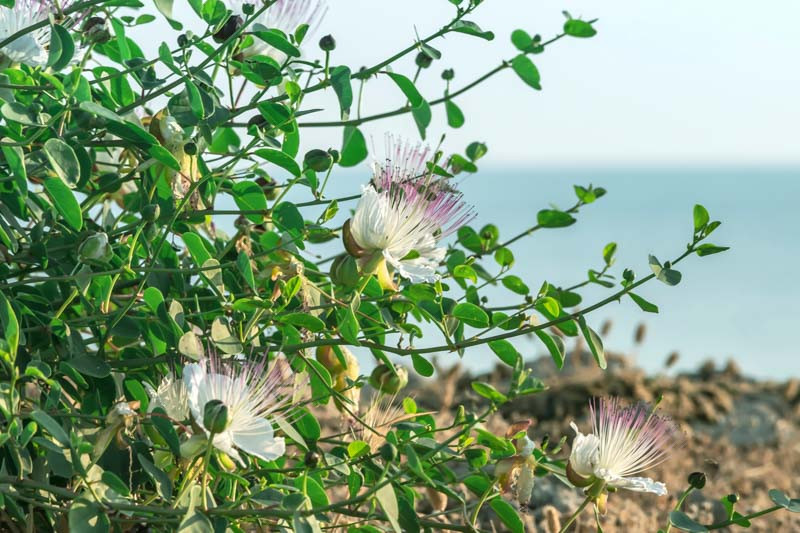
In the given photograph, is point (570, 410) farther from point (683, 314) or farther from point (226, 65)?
point (683, 314)

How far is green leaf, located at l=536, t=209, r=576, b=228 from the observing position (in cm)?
201

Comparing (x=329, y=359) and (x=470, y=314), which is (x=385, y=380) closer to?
(x=329, y=359)

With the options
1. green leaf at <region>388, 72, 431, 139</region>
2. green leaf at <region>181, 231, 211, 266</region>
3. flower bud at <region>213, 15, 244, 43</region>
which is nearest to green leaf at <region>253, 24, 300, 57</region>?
flower bud at <region>213, 15, 244, 43</region>

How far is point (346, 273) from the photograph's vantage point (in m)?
1.62

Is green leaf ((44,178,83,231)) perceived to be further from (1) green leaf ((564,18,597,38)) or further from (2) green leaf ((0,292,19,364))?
(1) green leaf ((564,18,597,38))

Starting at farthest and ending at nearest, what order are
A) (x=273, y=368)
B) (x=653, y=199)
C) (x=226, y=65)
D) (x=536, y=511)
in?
(x=653, y=199)
(x=536, y=511)
(x=226, y=65)
(x=273, y=368)

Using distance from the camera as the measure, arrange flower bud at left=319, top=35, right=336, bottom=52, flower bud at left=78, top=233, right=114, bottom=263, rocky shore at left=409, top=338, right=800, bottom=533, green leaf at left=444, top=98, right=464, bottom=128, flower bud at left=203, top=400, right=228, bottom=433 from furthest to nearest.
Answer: rocky shore at left=409, top=338, right=800, bottom=533 < green leaf at left=444, top=98, right=464, bottom=128 < flower bud at left=319, top=35, right=336, bottom=52 < flower bud at left=78, top=233, right=114, bottom=263 < flower bud at left=203, top=400, right=228, bottom=433

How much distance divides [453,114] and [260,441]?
0.78m

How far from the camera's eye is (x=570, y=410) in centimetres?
426

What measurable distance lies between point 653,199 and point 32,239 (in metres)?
48.4

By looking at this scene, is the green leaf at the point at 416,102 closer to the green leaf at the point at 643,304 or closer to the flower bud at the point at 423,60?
the flower bud at the point at 423,60

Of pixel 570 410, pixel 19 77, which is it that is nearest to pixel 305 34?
pixel 19 77

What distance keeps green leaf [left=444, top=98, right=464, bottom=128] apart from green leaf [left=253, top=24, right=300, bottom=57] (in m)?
0.43

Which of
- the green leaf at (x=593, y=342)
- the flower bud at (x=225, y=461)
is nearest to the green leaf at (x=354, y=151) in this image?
the green leaf at (x=593, y=342)
